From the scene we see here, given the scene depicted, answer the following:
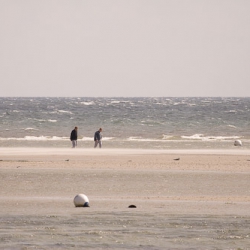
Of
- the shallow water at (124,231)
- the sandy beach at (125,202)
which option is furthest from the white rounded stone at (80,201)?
the shallow water at (124,231)

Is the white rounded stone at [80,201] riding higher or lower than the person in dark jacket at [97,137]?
higher

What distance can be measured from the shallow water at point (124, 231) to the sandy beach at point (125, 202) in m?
0.01

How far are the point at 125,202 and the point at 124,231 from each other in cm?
422

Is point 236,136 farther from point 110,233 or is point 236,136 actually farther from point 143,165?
point 110,233

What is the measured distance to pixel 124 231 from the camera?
38.3ft

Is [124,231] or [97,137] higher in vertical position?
[124,231]

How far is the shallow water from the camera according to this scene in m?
10.6

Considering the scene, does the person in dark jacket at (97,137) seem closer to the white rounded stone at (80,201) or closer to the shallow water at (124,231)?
the white rounded stone at (80,201)

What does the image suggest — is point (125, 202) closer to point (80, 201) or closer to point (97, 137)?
point (80, 201)

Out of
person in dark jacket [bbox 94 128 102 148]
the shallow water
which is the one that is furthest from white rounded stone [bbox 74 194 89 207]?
person in dark jacket [bbox 94 128 102 148]

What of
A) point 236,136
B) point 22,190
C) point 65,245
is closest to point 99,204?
point 22,190

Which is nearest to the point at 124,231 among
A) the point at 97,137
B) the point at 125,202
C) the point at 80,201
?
the point at 80,201

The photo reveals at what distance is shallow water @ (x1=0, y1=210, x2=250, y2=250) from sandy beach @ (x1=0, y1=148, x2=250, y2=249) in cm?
1

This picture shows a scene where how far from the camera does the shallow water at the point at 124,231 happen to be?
1062cm
